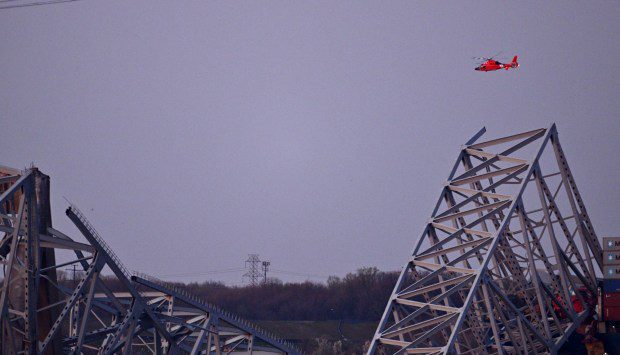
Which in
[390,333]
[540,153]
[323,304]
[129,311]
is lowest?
[390,333]

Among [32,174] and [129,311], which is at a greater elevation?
[32,174]

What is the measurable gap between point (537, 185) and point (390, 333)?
37.6 feet

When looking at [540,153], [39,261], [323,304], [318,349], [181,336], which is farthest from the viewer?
→ [323,304]

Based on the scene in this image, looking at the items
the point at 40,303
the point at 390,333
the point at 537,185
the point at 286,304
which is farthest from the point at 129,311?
the point at 286,304

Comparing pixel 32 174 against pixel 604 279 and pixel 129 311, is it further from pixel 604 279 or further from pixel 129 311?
pixel 604 279

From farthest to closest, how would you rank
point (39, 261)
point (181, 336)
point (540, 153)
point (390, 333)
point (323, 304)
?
point (323, 304)
point (181, 336)
point (540, 153)
point (390, 333)
point (39, 261)

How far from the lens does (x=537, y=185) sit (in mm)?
56312

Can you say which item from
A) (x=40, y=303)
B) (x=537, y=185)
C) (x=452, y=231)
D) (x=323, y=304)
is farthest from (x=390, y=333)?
(x=323, y=304)

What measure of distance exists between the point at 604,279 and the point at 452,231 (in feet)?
30.4

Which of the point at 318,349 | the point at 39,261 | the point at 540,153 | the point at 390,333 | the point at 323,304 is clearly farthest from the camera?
the point at 323,304

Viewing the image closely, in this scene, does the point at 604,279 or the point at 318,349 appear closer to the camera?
the point at 604,279

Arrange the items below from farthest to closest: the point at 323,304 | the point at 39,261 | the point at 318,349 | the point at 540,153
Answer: the point at 323,304, the point at 318,349, the point at 540,153, the point at 39,261

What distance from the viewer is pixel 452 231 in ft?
188

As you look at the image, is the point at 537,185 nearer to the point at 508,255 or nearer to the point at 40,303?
the point at 508,255
